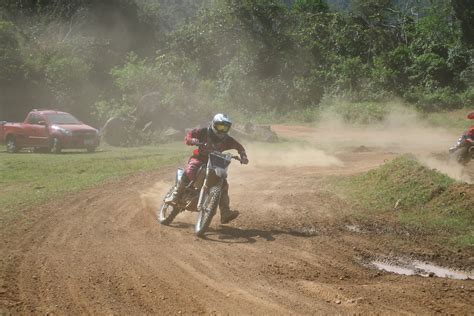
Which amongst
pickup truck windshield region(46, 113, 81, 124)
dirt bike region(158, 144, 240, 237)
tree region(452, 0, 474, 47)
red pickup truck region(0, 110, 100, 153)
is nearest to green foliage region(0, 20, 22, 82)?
red pickup truck region(0, 110, 100, 153)

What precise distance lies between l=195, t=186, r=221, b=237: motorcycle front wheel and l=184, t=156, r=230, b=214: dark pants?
1.06 feet

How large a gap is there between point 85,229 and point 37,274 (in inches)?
103

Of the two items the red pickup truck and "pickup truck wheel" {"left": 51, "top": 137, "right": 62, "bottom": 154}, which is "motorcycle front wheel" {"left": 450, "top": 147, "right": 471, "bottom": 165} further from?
"pickup truck wheel" {"left": 51, "top": 137, "right": 62, "bottom": 154}

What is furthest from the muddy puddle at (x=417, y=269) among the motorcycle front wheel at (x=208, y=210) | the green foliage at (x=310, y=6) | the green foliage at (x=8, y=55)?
the green foliage at (x=310, y=6)

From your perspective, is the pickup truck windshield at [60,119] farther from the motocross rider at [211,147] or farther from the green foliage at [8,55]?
the motocross rider at [211,147]

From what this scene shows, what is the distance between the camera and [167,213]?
9.99 metres

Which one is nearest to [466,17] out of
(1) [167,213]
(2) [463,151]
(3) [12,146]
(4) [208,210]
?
(2) [463,151]

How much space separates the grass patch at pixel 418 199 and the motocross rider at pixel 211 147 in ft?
8.40

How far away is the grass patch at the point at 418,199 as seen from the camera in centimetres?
898

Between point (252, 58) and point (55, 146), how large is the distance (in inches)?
794

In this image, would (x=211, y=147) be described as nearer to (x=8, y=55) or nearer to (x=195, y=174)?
(x=195, y=174)

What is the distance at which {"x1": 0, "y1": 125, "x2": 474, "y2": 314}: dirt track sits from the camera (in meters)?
5.50

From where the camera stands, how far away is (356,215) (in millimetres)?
10156

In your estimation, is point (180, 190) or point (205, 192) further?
point (180, 190)
